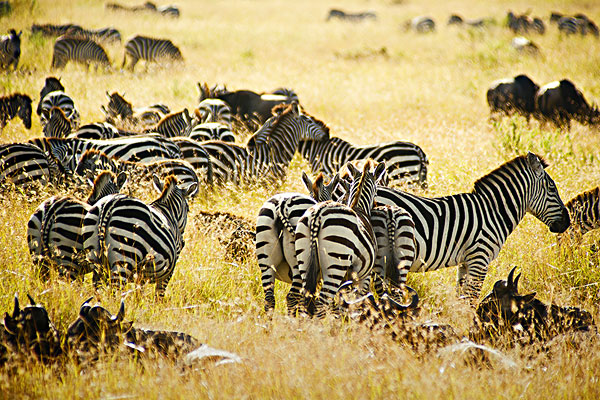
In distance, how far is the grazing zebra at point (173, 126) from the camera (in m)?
10.2

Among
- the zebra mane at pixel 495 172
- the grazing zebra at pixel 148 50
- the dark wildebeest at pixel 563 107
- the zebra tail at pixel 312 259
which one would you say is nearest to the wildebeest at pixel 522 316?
the zebra tail at pixel 312 259

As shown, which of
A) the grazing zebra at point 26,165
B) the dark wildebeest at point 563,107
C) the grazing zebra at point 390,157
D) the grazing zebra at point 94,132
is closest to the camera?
the grazing zebra at point 26,165

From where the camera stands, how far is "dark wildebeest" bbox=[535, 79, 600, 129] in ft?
41.5

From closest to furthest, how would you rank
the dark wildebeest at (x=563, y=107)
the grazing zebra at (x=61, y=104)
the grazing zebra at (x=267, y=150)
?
the grazing zebra at (x=267, y=150)
the grazing zebra at (x=61, y=104)
the dark wildebeest at (x=563, y=107)

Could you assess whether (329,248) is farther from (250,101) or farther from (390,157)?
(250,101)

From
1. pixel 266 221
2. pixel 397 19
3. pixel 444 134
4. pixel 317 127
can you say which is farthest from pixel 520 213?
pixel 397 19

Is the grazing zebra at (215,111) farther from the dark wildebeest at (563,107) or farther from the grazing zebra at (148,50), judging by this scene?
the grazing zebra at (148,50)

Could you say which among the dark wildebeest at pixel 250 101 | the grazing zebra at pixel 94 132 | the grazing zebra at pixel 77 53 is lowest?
the grazing zebra at pixel 94 132

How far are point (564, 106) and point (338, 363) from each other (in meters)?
11.6

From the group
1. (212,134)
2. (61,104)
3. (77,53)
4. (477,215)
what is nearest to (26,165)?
(212,134)

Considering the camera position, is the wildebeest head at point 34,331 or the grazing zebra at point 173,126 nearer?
the wildebeest head at point 34,331

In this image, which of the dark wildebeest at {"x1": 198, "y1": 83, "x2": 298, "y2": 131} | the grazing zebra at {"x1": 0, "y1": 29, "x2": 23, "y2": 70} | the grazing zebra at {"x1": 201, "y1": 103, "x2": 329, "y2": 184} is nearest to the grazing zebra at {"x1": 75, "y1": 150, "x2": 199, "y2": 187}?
the grazing zebra at {"x1": 201, "y1": 103, "x2": 329, "y2": 184}

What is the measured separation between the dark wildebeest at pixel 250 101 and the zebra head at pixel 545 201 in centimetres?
753

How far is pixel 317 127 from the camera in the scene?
9102mm
